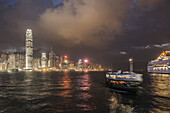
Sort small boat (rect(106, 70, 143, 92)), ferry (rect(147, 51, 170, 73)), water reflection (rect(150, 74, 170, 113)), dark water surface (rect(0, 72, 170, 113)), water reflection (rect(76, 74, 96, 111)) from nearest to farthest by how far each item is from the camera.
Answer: dark water surface (rect(0, 72, 170, 113)) → water reflection (rect(150, 74, 170, 113)) → water reflection (rect(76, 74, 96, 111)) → small boat (rect(106, 70, 143, 92)) → ferry (rect(147, 51, 170, 73))

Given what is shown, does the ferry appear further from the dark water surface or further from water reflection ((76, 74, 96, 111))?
water reflection ((76, 74, 96, 111))

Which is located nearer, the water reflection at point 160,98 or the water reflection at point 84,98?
the water reflection at point 160,98

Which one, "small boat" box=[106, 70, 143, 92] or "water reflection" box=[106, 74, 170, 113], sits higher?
"small boat" box=[106, 70, 143, 92]

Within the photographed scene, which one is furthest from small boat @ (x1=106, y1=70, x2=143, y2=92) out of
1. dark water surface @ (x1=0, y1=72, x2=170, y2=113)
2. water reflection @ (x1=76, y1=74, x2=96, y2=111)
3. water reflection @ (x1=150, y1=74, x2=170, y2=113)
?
water reflection @ (x1=76, y1=74, x2=96, y2=111)

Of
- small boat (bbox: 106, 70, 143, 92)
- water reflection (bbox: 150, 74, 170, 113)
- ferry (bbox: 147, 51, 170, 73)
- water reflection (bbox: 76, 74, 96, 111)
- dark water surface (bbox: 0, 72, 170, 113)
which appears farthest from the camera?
ferry (bbox: 147, 51, 170, 73)

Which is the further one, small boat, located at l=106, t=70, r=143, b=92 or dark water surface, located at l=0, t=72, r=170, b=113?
small boat, located at l=106, t=70, r=143, b=92

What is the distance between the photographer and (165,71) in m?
148

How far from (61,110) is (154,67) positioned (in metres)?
182

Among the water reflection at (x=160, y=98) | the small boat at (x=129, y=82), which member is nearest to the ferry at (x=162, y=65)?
the water reflection at (x=160, y=98)

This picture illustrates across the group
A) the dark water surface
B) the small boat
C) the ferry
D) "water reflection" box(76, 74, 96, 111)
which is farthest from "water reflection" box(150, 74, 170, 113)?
the ferry

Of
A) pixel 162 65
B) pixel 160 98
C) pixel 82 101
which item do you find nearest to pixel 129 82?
pixel 160 98

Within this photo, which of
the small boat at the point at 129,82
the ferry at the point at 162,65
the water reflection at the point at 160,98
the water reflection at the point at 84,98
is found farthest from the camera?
the ferry at the point at 162,65

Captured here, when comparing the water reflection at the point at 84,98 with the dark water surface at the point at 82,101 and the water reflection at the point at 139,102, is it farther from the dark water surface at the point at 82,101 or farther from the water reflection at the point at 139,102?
the water reflection at the point at 139,102

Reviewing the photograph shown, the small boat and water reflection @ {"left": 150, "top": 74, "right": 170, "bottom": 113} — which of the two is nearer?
water reflection @ {"left": 150, "top": 74, "right": 170, "bottom": 113}
